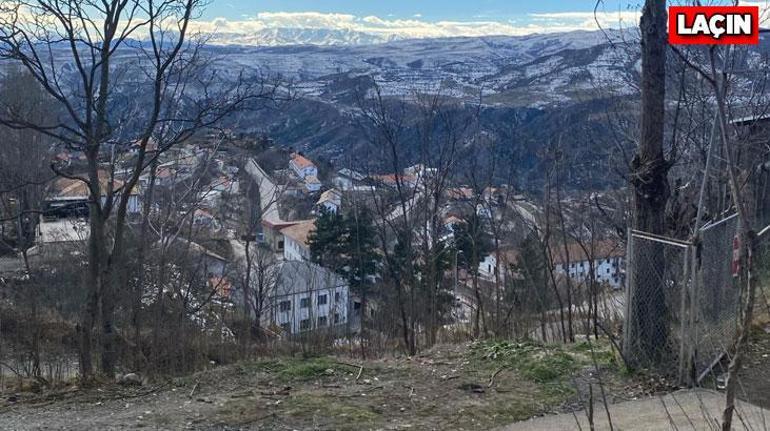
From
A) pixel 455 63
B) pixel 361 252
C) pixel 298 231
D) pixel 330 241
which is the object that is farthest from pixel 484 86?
pixel 455 63

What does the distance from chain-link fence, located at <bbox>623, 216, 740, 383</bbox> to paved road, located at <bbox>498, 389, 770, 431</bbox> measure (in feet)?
Result: 1.08

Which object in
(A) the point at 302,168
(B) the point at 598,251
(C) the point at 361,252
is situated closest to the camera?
(B) the point at 598,251

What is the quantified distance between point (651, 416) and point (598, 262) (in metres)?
7.16

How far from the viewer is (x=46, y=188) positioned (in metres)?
24.2

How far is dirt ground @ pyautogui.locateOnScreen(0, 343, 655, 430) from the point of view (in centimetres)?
532

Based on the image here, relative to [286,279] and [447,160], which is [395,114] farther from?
[286,279]

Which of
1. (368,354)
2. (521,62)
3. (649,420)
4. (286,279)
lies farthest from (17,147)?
(521,62)

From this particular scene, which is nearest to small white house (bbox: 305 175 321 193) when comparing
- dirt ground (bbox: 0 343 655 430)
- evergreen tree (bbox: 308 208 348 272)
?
evergreen tree (bbox: 308 208 348 272)

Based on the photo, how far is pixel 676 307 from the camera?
20.6 ft

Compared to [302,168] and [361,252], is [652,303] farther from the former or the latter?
[302,168]

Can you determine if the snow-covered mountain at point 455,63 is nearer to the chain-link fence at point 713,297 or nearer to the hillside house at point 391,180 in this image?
the hillside house at point 391,180

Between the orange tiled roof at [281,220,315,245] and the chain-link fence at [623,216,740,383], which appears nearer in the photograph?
the chain-link fence at [623,216,740,383]

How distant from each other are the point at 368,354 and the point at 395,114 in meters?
5.77

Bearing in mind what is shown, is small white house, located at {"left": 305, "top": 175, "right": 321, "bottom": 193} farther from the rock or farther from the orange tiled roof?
the rock
